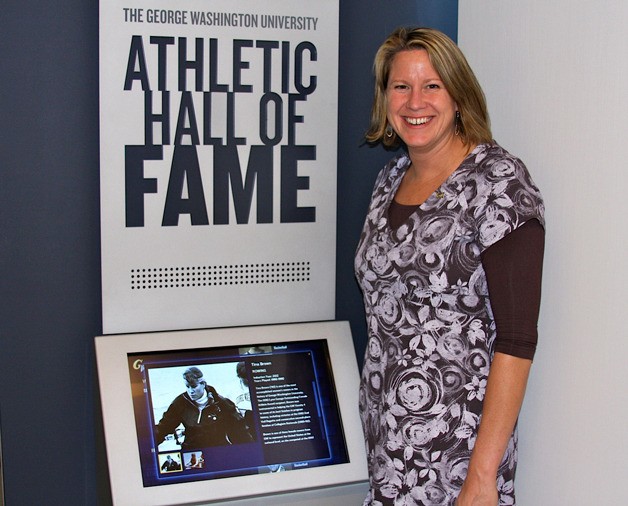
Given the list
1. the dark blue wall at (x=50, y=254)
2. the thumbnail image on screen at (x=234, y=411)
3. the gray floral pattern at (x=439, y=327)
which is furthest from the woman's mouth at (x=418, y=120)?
the dark blue wall at (x=50, y=254)

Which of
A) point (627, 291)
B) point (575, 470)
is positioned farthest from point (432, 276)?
point (575, 470)

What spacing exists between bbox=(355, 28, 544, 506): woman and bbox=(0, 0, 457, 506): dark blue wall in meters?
0.84

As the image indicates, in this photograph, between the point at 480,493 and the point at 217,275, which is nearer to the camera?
the point at 480,493

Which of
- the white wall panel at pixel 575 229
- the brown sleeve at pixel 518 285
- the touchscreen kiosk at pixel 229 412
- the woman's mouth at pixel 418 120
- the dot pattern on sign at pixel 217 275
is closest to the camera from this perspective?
the brown sleeve at pixel 518 285

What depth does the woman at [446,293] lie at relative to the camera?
192 cm

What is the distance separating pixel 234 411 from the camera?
248 cm

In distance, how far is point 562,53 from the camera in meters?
2.19

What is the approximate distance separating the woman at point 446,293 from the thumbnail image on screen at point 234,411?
1.16 feet

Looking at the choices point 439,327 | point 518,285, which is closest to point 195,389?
point 439,327

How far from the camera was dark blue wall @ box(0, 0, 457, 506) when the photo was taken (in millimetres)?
2383

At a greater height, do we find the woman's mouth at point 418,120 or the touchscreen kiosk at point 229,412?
the woman's mouth at point 418,120

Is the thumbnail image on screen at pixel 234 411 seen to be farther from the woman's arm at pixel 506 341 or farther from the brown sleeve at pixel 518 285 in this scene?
the brown sleeve at pixel 518 285

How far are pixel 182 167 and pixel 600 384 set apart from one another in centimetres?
129

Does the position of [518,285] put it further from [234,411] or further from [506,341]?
[234,411]
